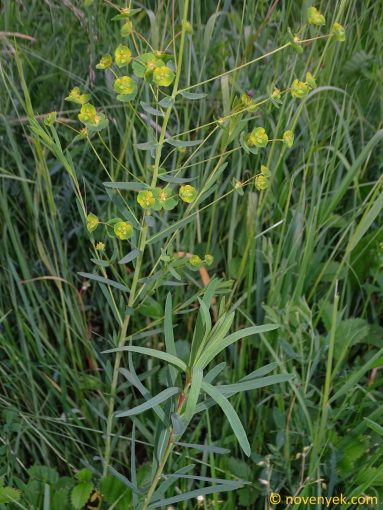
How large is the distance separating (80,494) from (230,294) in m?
0.42

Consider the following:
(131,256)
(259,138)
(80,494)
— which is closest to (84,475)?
(80,494)

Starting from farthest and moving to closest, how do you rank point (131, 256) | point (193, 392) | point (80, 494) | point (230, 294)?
point (230, 294) → point (80, 494) → point (131, 256) → point (193, 392)

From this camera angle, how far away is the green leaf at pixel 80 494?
45.1 inches

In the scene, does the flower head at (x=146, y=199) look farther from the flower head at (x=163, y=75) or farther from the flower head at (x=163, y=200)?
the flower head at (x=163, y=75)

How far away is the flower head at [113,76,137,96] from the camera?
94 centimetres

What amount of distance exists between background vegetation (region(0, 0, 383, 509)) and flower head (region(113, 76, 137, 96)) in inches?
7.2

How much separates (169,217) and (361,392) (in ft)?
1.63

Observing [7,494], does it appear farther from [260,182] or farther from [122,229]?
[260,182]

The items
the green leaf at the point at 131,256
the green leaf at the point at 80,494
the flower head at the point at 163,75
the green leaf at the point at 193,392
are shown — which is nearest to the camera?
the green leaf at the point at 193,392

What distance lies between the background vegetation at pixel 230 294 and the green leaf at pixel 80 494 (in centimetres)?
5

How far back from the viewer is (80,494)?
1.16 meters

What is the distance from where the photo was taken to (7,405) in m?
1.27

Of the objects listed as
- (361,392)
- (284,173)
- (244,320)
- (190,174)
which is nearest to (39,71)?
(190,174)

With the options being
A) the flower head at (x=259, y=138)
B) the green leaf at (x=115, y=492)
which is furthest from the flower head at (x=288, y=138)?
the green leaf at (x=115, y=492)
